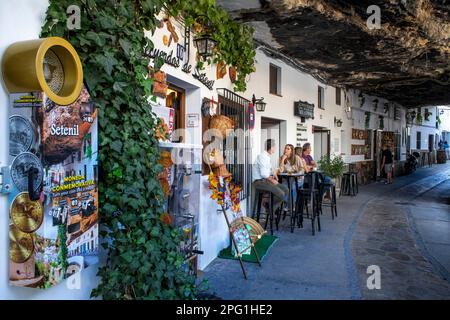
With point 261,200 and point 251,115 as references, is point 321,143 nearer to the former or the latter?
point 261,200

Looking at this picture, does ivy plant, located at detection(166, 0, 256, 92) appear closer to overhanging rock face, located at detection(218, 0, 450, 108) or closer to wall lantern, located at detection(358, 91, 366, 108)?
overhanging rock face, located at detection(218, 0, 450, 108)

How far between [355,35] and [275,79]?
1.87 metres

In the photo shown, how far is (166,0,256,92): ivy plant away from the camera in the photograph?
147 inches

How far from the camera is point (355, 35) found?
6422 mm

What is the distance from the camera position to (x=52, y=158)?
6.39 ft

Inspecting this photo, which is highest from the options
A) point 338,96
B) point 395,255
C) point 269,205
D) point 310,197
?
point 338,96

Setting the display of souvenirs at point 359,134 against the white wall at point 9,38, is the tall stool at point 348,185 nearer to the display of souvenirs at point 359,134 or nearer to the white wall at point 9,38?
the display of souvenirs at point 359,134

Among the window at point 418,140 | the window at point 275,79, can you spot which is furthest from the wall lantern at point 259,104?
the window at point 418,140

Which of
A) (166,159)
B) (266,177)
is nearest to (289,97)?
(266,177)

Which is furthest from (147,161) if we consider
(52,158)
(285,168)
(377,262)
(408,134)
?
(408,134)

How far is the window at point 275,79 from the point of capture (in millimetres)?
7535

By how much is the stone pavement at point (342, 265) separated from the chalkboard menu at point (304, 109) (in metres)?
2.60
